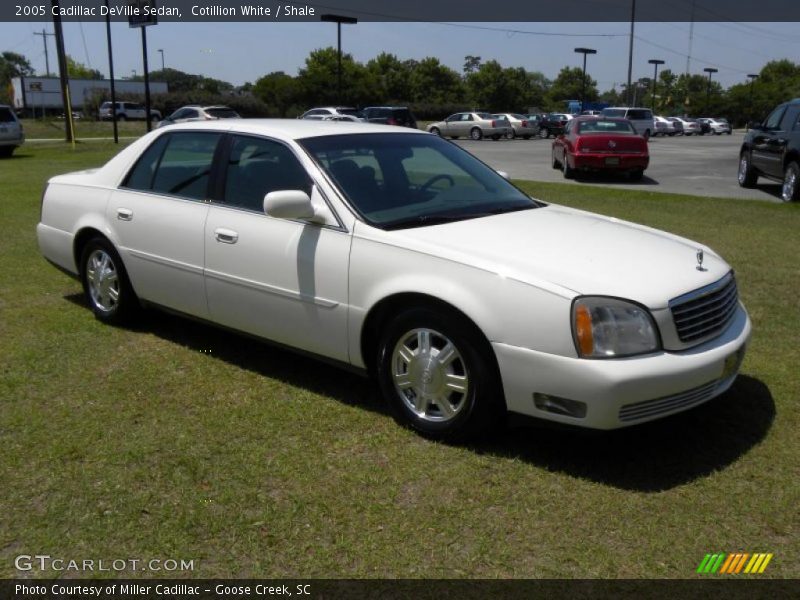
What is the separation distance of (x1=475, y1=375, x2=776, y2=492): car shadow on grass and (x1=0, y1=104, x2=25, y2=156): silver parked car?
81.9ft

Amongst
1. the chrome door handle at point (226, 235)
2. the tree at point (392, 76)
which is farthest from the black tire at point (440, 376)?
the tree at point (392, 76)

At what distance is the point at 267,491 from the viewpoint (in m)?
3.50

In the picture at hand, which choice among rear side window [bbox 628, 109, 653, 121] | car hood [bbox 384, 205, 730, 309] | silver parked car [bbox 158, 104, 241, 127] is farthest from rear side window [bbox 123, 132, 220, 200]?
rear side window [bbox 628, 109, 653, 121]

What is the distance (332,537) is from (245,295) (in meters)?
1.87

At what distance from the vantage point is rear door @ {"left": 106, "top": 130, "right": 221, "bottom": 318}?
16.3 ft

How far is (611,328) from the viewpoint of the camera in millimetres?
3471

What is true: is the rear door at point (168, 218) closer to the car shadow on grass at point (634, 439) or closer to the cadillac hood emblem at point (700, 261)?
the car shadow on grass at point (634, 439)

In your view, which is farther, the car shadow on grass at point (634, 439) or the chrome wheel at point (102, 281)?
the chrome wheel at point (102, 281)

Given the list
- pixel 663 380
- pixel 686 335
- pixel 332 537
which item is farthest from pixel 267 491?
pixel 686 335

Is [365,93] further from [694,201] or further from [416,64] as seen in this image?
[694,201]

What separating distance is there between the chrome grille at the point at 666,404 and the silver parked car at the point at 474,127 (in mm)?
39944

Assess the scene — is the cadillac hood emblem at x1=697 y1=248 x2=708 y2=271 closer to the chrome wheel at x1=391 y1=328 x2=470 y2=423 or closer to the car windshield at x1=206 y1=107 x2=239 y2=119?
the chrome wheel at x1=391 y1=328 x2=470 y2=423

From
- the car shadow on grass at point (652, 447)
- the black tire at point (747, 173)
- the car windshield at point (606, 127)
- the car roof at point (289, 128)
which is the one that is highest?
the car roof at point (289, 128)

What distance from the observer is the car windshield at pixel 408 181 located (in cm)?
435
